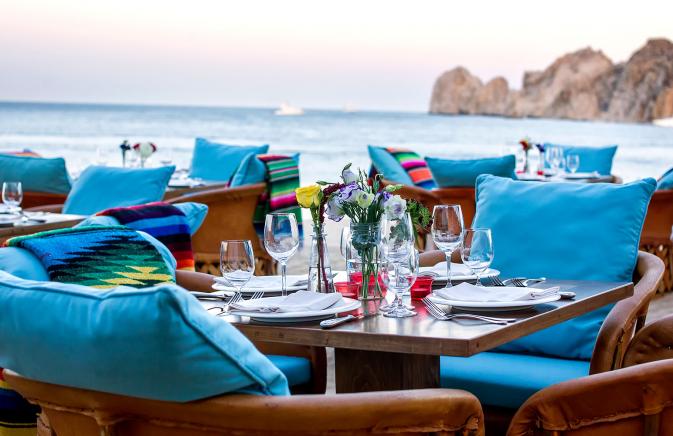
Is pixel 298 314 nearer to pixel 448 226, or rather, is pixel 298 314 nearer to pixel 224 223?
pixel 448 226

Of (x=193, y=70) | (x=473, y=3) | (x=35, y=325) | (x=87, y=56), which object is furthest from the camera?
(x=193, y=70)

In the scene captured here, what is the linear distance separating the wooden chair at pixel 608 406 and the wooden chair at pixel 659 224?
4.17 metres

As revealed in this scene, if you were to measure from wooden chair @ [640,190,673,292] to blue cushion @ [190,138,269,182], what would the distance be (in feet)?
9.40

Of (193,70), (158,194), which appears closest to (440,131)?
(193,70)

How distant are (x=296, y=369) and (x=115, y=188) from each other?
2.36 m

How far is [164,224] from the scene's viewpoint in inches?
128

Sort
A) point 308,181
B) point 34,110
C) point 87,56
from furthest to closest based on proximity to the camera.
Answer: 1. point 34,110
2. point 87,56
3. point 308,181

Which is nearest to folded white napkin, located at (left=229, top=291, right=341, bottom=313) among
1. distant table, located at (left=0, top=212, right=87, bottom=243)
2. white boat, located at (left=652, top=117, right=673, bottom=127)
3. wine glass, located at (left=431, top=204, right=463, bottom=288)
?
wine glass, located at (left=431, top=204, right=463, bottom=288)

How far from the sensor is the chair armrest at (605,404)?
5.92ft

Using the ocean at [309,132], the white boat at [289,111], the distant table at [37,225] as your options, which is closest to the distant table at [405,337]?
the distant table at [37,225]

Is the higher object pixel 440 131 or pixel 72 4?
pixel 72 4

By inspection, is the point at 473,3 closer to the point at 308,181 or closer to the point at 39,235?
the point at 308,181

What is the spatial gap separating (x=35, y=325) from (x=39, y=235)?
1.16 m

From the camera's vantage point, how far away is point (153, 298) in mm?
1388
